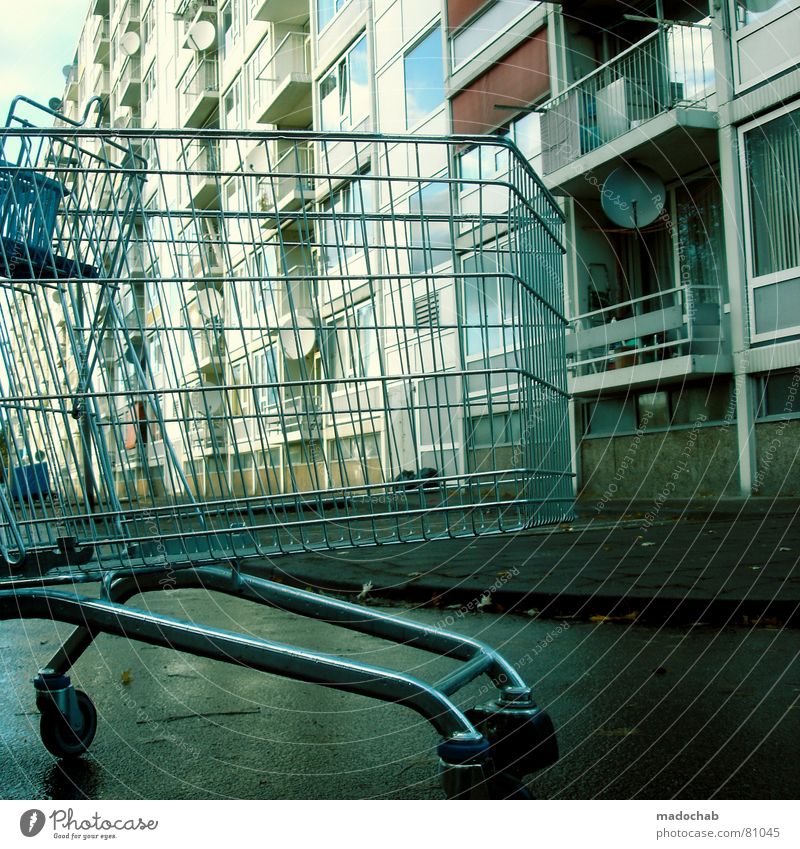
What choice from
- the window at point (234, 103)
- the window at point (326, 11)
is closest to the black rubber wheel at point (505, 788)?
the window at point (326, 11)

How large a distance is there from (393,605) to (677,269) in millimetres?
Result: 7335

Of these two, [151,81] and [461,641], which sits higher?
[151,81]

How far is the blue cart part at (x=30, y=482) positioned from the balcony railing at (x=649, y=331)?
7.44 metres

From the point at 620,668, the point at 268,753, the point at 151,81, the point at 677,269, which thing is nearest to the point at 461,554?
the point at 620,668

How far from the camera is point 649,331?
11117 millimetres

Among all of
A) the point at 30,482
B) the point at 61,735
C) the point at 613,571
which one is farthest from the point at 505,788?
the point at 613,571

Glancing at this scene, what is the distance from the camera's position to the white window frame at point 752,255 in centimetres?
958

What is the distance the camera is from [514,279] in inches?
93.3

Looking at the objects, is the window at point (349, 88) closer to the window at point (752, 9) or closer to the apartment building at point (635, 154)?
the apartment building at point (635, 154)

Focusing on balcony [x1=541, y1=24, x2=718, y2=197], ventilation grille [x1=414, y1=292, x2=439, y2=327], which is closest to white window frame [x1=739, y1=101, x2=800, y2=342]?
balcony [x1=541, y1=24, x2=718, y2=197]

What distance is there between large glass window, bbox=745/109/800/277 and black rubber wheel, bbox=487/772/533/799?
8.55 meters
